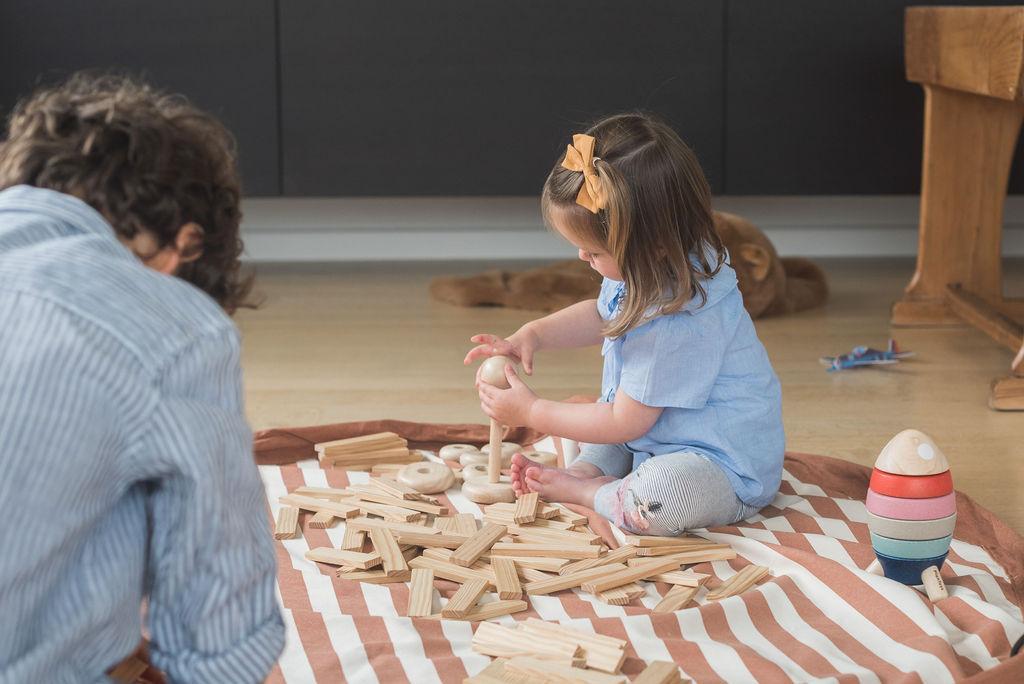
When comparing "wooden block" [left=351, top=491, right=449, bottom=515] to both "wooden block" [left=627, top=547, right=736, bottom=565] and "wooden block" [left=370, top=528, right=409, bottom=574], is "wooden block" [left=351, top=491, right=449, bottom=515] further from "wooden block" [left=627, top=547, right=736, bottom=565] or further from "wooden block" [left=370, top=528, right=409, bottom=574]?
"wooden block" [left=627, top=547, right=736, bottom=565]

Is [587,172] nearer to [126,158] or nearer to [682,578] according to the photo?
[682,578]

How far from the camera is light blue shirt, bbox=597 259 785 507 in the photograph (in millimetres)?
1400

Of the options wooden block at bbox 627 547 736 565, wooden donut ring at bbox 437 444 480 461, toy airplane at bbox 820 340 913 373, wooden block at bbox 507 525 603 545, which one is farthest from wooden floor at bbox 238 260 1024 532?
wooden block at bbox 507 525 603 545

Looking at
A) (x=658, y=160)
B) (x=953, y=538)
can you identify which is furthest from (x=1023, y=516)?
(x=658, y=160)

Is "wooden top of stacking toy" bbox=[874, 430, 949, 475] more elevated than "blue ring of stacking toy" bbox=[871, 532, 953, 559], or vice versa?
"wooden top of stacking toy" bbox=[874, 430, 949, 475]

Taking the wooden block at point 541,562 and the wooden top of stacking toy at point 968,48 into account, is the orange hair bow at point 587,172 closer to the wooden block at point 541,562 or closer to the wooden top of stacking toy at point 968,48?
the wooden block at point 541,562

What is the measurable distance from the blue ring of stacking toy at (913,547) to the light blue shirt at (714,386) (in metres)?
0.22

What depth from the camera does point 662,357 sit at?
140 cm

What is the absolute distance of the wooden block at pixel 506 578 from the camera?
1.23 m

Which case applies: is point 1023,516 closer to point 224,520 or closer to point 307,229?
point 224,520

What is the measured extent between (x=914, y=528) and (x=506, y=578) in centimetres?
41

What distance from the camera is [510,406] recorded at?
4.82ft

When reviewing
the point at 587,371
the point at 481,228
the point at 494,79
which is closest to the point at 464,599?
the point at 587,371

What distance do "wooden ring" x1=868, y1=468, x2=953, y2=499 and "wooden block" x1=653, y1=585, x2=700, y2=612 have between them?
216 mm
